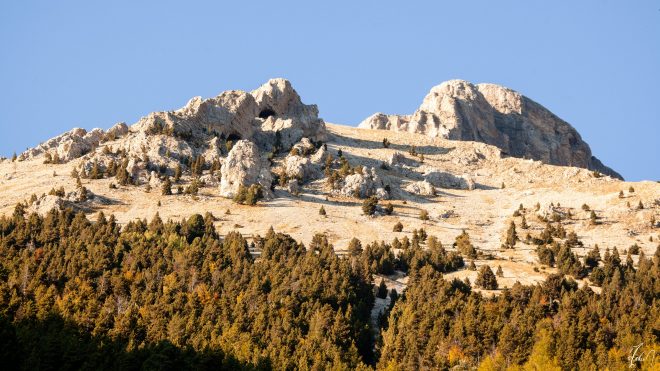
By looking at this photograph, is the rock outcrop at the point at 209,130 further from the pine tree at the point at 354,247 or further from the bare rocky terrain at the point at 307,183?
the pine tree at the point at 354,247

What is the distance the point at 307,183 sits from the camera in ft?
434

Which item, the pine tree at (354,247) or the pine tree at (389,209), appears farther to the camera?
the pine tree at (389,209)

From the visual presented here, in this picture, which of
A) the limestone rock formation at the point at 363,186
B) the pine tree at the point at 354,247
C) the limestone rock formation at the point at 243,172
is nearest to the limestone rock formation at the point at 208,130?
the limestone rock formation at the point at 243,172

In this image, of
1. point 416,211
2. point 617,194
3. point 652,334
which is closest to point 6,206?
point 416,211

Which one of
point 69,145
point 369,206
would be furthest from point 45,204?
point 369,206

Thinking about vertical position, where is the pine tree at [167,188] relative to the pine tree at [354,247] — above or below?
above

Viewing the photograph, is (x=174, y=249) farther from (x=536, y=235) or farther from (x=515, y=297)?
(x=536, y=235)

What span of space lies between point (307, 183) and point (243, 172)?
13.4m

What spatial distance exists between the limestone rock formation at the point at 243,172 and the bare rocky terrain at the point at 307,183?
20 cm

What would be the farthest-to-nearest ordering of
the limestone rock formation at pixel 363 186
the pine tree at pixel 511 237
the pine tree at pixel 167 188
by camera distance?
the limestone rock formation at pixel 363 186 < the pine tree at pixel 167 188 < the pine tree at pixel 511 237

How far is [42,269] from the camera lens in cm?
8025

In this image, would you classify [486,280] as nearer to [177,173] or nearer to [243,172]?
[243,172]

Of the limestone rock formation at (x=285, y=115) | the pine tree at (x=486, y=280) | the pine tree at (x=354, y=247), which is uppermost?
the limestone rock formation at (x=285, y=115)

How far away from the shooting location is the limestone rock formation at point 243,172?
404 feet
